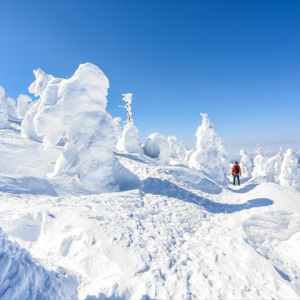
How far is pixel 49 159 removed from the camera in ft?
52.2

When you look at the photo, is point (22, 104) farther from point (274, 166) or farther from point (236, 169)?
point (274, 166)

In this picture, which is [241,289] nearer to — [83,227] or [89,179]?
[83,227]

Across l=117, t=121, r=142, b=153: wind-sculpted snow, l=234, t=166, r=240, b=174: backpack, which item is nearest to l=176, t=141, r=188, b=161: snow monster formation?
l=117, t=121, r=142, b=153: wind-sculpted snow

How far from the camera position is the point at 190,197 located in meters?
A: 13.4

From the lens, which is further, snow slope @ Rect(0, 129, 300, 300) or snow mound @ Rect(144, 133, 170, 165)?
snow mound @ Rect(144, 133, 170, 165)

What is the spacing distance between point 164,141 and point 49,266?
24573 millimetres

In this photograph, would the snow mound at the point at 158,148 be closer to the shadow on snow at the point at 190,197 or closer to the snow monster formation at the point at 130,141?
the snow monster formation at the point at 130,141

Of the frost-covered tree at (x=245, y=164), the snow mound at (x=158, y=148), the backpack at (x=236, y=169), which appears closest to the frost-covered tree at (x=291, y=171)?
the frost-covered tree at (x=245, y=164)

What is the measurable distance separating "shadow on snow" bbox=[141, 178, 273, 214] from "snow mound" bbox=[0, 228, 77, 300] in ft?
28.5

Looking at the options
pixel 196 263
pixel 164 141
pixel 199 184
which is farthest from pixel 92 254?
pixel 164 141

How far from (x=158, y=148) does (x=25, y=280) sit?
25246 millimetres

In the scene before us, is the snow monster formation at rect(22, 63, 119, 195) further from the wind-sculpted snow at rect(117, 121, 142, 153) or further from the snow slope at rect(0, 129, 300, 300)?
the wind-sculpted snow at rect(117, 121, 142, 153)

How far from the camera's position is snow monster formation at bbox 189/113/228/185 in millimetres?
28578

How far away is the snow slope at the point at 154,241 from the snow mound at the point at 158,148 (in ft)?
52.1
